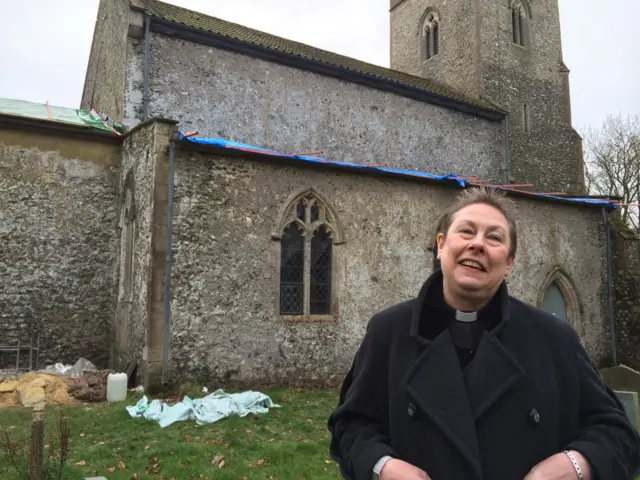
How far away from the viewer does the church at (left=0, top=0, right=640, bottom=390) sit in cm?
837

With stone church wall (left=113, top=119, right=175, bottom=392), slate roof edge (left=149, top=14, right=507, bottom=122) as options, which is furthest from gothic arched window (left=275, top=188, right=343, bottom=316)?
slate roof edge (left=149, top=14, right=507, bottom=122)

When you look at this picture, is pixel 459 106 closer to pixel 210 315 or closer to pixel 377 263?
pixel 377 263

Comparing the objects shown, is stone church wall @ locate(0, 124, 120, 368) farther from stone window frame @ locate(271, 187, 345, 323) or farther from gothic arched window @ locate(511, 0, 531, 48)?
gothic arched window @ locate(511, 0, 531, 48)

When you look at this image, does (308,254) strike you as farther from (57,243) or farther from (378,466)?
(378,466)

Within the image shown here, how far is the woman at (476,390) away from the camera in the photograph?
1664 mm

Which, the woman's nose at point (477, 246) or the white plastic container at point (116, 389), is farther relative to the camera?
the white plastic container at point (116, 389)

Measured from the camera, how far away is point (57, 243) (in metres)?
9.74

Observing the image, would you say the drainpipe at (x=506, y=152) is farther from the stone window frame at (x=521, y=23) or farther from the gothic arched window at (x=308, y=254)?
the gothic arched window at (x=308, y=254)

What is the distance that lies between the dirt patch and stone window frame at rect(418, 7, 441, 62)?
1878 cm

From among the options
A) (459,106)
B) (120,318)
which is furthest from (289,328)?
(459,106)

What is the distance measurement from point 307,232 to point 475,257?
25.2 ft

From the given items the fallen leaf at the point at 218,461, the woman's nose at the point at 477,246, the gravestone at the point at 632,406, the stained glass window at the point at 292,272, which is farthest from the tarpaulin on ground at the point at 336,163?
the woman's nose at the point at 477,246

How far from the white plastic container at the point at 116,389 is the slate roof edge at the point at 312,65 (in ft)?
26.3

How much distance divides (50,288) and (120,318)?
5.02 feet
